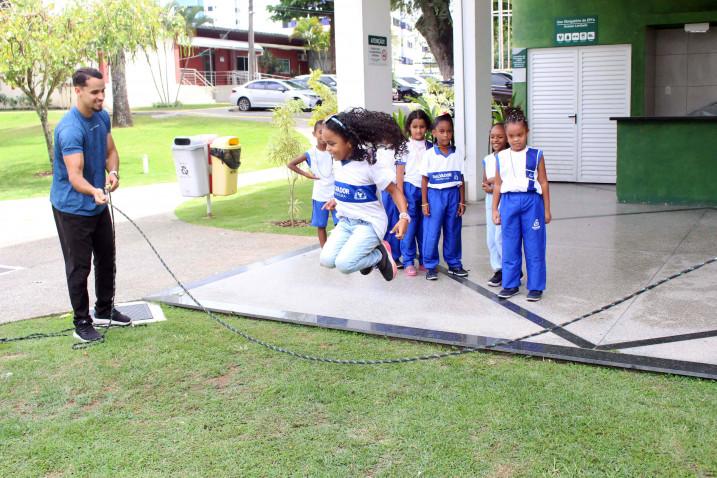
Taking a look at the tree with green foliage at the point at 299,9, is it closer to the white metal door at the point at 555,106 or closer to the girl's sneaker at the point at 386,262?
the white metal door at the point at 555,106

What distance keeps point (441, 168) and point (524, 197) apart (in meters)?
0.95

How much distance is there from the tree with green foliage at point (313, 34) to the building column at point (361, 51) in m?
47.6

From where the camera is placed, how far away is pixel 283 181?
52.5 feet

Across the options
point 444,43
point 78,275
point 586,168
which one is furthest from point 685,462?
point 444,43

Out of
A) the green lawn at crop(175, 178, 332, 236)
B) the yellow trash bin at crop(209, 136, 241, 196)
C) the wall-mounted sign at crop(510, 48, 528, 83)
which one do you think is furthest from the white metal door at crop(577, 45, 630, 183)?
the yellow trash bin at crop(209, 136, 241, 196)

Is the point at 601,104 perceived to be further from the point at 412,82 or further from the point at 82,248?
the point at 412,82

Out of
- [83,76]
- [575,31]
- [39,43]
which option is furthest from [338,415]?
[39,43]

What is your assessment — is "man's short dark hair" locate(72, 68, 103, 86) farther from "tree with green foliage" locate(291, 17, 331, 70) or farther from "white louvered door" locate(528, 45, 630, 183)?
"tree with green foliage" locate(291, 17, 331, 70)

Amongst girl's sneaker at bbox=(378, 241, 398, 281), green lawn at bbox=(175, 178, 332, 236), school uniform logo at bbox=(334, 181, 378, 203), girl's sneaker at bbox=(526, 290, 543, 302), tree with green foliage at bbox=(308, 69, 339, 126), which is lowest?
girl's sneaker at bbox=(526, 290, 543, 302)

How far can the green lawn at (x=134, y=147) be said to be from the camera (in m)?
17.7

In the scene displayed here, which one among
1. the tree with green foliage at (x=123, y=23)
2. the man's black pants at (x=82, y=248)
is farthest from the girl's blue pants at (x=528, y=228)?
the tree with green foliage at (x=123, y=23)

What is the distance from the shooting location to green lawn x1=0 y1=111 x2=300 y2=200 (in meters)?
17.7

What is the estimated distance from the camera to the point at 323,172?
7.81 m

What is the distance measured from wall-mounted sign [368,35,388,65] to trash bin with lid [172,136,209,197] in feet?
12.2
